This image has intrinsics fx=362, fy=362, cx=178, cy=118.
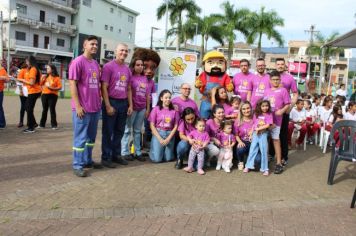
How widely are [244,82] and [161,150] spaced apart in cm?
221

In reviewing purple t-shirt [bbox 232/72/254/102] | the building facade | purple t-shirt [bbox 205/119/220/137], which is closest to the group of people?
purple t-shirt [bbox 205/119/220/137]

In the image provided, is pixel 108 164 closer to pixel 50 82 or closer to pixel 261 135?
pixel 261 135

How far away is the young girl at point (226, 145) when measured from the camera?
641 centimetres

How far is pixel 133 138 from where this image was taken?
22.2 feet

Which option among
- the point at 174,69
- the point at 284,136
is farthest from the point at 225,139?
the point at 174,69

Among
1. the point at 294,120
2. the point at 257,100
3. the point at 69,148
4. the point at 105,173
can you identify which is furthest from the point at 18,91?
the point at 294,120

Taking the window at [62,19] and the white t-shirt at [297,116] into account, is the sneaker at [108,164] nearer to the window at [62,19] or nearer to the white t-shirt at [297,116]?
the white t-shirt at [297,116]

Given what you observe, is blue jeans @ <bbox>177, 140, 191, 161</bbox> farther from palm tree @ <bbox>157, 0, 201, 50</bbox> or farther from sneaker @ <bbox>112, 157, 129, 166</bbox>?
palm tree @ <bbox>157, 0, 201, 50</bbox>

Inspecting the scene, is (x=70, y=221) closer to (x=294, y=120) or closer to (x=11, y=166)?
(x=11, y=166)

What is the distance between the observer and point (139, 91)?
6500 millimetres

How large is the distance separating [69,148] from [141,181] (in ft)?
8.49

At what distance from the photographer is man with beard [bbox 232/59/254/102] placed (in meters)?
7.24

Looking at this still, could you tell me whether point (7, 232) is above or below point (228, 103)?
below

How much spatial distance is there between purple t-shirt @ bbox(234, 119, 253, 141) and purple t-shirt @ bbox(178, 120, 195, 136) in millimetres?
822
